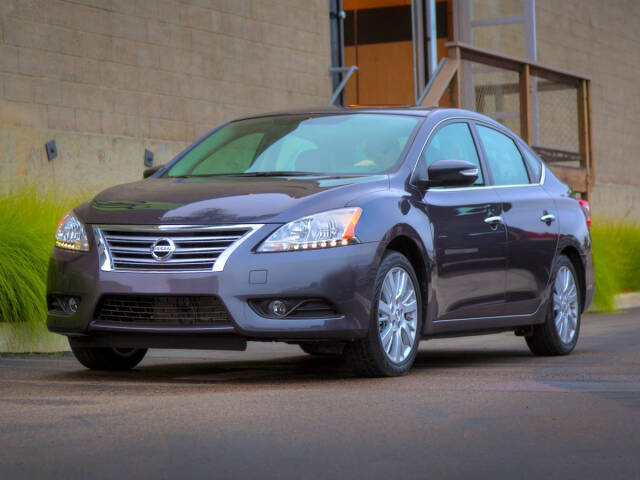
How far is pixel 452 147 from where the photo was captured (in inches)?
337

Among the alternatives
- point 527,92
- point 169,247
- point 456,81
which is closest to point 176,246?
point 169,247

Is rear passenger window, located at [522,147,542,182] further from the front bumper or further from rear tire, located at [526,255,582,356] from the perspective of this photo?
the front bumper

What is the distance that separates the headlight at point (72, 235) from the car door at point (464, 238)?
193 cm

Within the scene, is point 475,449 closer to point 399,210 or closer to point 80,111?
point 399,210

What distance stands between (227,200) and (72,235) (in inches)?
35.6

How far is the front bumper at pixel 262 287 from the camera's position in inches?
271

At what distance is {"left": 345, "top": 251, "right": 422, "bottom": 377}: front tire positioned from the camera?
7.21 metres

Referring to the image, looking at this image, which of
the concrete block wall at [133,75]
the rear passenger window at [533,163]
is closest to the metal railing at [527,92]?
the concrete block wall at [133,75]

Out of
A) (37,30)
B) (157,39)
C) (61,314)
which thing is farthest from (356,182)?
(157,39)

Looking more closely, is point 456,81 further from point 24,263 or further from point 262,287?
point 262,287

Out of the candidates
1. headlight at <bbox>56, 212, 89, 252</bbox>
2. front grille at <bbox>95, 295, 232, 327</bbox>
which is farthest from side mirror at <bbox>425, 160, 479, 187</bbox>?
headlight at <bbox>56, 212, 89, 252</bbox>

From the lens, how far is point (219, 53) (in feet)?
50.3

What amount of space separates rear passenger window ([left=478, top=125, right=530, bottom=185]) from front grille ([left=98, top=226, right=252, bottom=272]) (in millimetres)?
2558

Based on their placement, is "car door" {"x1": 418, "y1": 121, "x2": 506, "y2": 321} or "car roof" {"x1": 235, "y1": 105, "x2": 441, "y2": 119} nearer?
"car door" {"x1": 418, "y1": 121, "x2": 506, "y2": 321}
